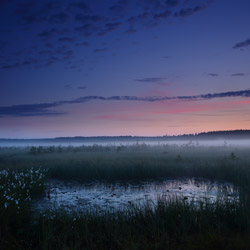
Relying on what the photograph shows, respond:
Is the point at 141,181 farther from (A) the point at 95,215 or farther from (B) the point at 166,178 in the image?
(A) the point at 95,215

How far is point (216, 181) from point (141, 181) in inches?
209

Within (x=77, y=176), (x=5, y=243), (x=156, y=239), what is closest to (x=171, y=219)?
(x=156, y=239)

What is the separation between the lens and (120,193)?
13594 mm

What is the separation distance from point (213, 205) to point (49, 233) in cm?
576

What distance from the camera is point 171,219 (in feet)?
26.5

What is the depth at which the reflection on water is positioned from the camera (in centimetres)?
1112

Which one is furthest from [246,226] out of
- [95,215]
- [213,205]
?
[95,215]

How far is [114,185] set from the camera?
16.0 metres

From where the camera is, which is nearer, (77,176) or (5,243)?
(5,243)

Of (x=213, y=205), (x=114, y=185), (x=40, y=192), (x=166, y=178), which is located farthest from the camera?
(x=166, y=178)

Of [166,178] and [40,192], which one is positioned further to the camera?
[166,178]

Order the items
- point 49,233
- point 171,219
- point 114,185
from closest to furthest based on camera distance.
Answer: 1. point 49,233
2. point 171,219
3. point 114,185

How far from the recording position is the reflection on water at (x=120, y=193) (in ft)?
36.5

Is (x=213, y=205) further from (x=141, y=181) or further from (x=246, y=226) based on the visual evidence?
(x=141, y=181)
